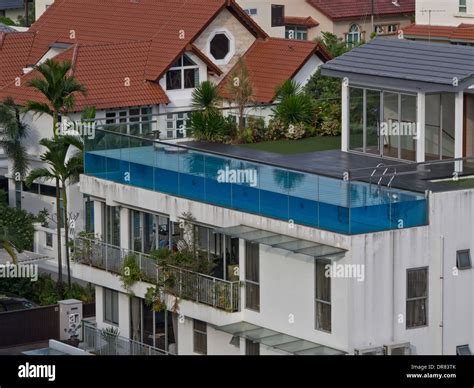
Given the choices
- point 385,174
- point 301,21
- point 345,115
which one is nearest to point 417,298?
point 385,174

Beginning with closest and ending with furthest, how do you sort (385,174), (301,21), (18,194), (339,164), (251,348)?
(385,174), (251,348), (339,164), (18,194), (301,21)

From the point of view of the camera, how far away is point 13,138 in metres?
53.6

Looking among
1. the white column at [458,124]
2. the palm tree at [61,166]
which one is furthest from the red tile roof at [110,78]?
the white column at [458,124]

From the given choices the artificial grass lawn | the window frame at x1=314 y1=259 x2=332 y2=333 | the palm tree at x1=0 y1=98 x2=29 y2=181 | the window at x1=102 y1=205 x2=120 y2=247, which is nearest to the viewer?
the window frame at x1=314 y1=259 x2=332 y2=333

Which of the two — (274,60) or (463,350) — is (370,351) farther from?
(274,60)

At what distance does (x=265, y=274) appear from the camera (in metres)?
35.8

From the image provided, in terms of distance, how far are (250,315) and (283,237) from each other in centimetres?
205

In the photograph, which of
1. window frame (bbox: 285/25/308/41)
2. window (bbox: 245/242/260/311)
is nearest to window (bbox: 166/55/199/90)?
window (bbox: 245/242/260/311)

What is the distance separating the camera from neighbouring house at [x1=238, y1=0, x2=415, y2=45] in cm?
8869

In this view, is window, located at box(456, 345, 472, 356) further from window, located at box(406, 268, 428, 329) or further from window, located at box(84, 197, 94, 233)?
window, located at box(84, 197, 94, 233)

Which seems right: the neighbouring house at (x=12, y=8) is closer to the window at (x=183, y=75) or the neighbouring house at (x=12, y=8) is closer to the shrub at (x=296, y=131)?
the window at (x=183, y=75)

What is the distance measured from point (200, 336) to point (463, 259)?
612 cm

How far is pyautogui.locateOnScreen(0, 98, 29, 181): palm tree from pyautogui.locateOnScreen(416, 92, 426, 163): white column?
1797cm

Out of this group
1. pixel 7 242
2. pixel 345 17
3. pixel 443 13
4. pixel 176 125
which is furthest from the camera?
pixel 345 17
